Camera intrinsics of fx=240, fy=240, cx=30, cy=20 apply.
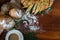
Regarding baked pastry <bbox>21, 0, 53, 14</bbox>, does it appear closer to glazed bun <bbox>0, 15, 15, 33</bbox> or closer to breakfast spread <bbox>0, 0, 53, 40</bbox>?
breakfast spread <bbox>0, 0, 53, 40</bbox>

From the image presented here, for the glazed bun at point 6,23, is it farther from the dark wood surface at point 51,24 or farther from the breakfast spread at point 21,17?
the dark wood surface at point 51,24

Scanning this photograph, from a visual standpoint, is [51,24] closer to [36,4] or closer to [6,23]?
[36,4]

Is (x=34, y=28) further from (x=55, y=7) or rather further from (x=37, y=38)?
(x=55, y=7)

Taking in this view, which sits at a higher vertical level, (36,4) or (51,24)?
(36,4)

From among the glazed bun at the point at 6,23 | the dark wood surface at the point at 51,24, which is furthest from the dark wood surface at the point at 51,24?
the glazed bun at the point at 6,23

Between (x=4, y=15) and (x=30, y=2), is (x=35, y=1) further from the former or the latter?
(x=4, y=15)

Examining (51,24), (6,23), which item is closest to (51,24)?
(51,24)

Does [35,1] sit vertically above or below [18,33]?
above

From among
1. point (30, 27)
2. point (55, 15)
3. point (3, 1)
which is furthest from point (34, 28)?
point (3, 1)

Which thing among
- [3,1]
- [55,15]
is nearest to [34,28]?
[55,15]
